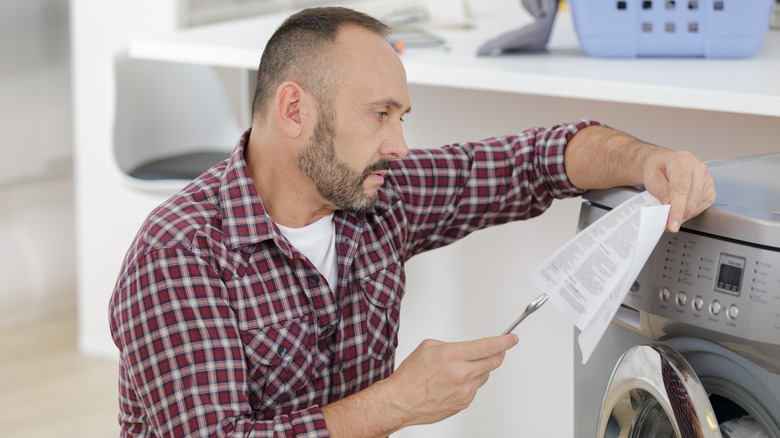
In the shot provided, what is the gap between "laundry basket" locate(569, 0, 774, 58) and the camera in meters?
1.57

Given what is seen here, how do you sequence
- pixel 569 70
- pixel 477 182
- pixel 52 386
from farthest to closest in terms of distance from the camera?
pixel 52 386, pixel 569 70, pixel 477 182

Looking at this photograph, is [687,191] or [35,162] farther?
[35,162]

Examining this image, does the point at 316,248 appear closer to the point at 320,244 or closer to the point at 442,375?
the point at 320,244

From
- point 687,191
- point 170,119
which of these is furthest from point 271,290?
point 170,119

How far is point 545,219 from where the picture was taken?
1751mm

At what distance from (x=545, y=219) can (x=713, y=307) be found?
0.74m

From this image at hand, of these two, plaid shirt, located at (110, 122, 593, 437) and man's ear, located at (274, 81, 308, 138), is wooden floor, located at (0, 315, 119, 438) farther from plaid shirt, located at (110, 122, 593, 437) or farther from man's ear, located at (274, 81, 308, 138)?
man's ear, located at (274, 81, 308, 138)

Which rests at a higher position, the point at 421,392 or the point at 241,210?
the point at 241,210

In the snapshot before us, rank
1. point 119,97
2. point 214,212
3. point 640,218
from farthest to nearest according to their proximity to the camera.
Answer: point 119,97
point 214,212
point 640,218

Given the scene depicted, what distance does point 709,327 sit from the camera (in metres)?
1.03

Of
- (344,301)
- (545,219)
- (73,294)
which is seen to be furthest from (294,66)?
(73,294)

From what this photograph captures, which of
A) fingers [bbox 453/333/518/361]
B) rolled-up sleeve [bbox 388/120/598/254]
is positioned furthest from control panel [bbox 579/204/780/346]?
rolled-up sleeve [bbox 388/120/598/254]

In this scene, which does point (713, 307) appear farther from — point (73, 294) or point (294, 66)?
point (73, 294)

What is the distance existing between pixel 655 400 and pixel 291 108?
1.80ft
